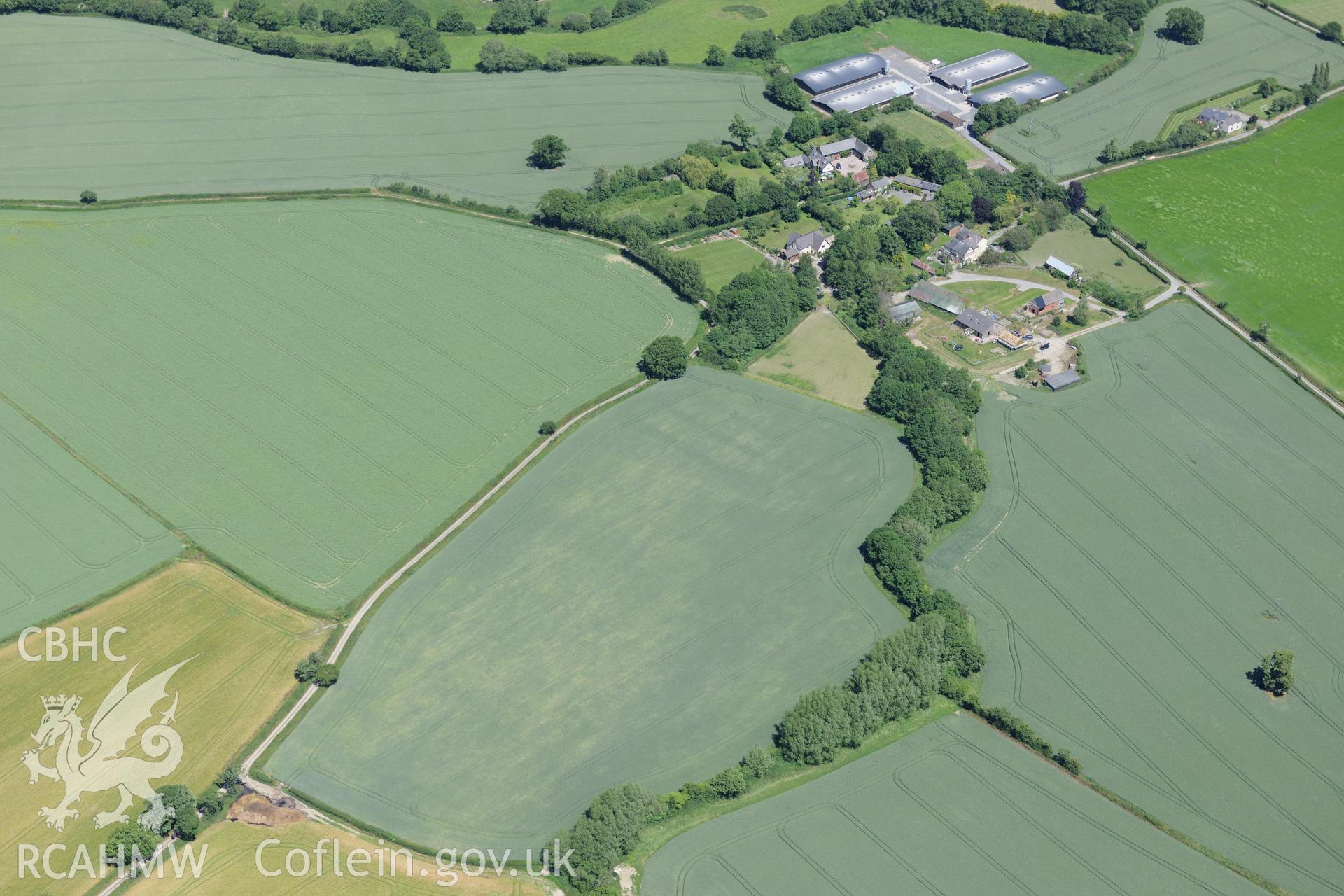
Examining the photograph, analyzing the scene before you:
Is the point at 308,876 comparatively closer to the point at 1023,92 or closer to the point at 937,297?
the point at 937,297

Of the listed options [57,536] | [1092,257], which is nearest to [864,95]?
[1092,257]

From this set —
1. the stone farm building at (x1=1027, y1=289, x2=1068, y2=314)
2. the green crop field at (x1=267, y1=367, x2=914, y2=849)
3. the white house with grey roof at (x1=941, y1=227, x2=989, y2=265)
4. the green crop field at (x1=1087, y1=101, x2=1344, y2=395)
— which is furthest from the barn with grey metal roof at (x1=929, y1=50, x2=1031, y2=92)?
the green crop field at (x1=267, y1=367, x2=914, y2=849)

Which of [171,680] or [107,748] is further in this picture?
[171,680]

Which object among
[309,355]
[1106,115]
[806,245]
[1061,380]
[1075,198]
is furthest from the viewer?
[1106,115]

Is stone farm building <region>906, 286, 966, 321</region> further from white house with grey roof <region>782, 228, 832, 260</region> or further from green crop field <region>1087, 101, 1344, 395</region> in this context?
green crop field <region>1087, 101, 1344, 395</region>

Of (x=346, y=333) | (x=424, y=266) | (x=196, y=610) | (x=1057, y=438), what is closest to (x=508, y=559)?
(x=196, y=610)

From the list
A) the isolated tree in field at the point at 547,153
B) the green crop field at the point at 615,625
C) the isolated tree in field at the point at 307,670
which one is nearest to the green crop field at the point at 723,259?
the green crop field at the point at 615,625

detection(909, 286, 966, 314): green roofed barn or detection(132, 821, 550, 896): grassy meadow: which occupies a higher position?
detection(909, 286, 966, 314): green roofed barn
